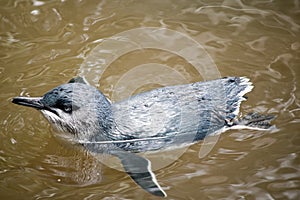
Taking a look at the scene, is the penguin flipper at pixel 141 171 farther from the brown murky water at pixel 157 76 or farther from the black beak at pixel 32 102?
the black beak at pixel 32 102

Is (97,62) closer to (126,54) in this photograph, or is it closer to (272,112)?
(126,54)

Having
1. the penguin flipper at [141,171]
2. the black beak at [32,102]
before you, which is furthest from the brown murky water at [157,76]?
the black beak at [32,102]

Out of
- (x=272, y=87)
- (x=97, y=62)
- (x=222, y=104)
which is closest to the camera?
(x=222, y=104)

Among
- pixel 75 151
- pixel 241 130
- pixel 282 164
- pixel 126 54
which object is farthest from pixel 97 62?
pixel 282 164

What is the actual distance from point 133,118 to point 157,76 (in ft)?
4.73

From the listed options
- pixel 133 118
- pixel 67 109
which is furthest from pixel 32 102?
pixel 133 118

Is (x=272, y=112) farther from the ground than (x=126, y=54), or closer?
closer

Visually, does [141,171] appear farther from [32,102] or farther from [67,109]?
[32,102]

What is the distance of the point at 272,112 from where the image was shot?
5.24m

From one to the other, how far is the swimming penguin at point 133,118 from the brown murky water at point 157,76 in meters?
0.20

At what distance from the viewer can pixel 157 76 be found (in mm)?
5898

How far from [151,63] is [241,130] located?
1624mm

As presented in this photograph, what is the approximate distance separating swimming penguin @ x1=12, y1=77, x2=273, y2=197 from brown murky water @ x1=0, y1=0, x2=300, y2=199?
0.64 feet

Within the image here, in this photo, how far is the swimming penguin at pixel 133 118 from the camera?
14.5ft
